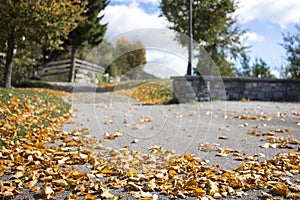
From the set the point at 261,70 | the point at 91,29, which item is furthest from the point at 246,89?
the point at 91,29

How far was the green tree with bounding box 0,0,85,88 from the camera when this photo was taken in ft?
23.3

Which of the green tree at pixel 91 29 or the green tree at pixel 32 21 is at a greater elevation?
the green tree at pixel 91 29

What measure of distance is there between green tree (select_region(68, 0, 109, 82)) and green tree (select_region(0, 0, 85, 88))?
6074 mm

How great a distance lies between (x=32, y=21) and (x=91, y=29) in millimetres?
7511

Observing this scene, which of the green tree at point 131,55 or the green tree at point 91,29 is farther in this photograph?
the green tree at point 91,29

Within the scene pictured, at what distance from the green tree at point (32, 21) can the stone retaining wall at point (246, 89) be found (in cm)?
388

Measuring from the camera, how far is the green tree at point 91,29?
14500 millimetres

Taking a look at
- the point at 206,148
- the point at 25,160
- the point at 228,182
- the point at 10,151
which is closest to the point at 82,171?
the point at 25,160

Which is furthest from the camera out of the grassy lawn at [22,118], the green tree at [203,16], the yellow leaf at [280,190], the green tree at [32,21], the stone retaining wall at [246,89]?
the green tree at [203,16]

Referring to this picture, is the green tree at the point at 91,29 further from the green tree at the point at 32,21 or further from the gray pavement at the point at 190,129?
the gray pavement at the point at 190,129

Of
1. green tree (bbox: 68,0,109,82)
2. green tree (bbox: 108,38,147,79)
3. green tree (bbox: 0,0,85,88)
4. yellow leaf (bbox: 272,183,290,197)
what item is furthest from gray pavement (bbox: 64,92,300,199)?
green tree (bbox: 68,0,109,82)

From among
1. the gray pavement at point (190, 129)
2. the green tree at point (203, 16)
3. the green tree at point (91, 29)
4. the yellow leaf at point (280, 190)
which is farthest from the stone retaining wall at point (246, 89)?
the green tree at point (91, 29)

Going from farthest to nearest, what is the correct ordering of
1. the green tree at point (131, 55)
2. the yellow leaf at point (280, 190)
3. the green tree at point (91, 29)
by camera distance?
the green tree at point (91, 29) < the green tree at point (131, 55) < the yellow leaf at point (280, 190)

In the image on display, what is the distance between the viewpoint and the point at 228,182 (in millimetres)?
2336
